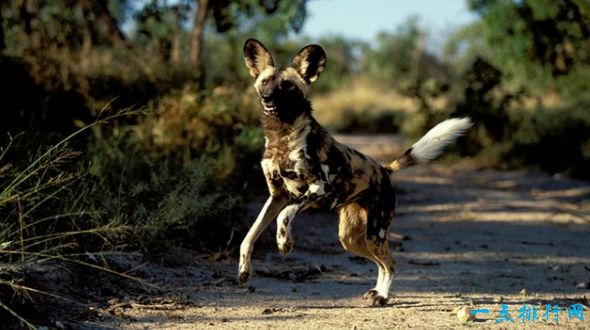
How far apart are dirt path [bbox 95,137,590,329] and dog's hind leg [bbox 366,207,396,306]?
4.8 inches

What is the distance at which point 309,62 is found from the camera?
4812mm

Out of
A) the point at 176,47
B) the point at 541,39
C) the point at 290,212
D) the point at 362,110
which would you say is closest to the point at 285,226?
the point at 290,212

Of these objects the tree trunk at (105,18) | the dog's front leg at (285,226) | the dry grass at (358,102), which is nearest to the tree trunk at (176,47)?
the tree trunk at (105,18)

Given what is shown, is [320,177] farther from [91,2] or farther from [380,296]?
[91,2]

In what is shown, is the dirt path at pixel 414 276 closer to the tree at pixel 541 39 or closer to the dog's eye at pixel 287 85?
the dog's eye at pixel 287 85

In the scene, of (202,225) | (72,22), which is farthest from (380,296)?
(72,22)

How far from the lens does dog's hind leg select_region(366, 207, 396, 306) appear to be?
16.2ft

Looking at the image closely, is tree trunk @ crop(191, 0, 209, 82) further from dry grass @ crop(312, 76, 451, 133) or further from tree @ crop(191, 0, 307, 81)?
dry grass @ crop(312, 76, 451, 133)

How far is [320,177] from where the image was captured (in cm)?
457

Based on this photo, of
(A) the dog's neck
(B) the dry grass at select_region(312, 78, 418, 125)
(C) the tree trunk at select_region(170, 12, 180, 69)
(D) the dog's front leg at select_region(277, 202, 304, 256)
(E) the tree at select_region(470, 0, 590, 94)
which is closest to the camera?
(D) the dog's front leg at select_region(277, 202, 304, 256)

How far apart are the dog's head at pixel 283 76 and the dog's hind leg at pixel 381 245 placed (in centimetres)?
87

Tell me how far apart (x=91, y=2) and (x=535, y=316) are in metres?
7.25

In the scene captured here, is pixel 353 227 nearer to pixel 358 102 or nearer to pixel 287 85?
pixel 287 85

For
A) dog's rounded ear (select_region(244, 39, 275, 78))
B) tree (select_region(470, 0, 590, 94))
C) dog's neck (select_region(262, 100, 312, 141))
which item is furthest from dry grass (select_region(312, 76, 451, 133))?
dog's neck (select_region(262, 100, 312, 141))
